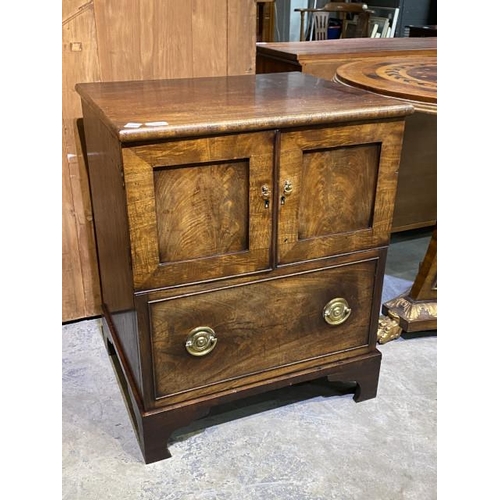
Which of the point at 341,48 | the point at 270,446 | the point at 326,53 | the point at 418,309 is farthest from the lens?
the point at 341,48

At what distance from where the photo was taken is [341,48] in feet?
7.30

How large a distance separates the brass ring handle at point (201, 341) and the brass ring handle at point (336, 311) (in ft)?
0.98

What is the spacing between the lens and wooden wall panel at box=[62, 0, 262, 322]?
4.84ft

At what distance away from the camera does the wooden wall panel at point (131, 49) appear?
4.84 ft

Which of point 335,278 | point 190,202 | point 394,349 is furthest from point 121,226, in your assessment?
point 394,349

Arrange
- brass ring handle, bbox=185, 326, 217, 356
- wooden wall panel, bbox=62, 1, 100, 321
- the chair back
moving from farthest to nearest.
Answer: the chair back, wooden wall panel, bbox=62, 1, 100, 321, brass ring handle, bbox=185, 326, 217, 356

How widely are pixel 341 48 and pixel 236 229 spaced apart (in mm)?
1381

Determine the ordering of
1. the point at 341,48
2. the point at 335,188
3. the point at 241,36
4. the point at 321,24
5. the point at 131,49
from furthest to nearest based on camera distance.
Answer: the point at 321,24
the point at 341,48
the point at 241,36
the point at 131,49
the point at 335,188

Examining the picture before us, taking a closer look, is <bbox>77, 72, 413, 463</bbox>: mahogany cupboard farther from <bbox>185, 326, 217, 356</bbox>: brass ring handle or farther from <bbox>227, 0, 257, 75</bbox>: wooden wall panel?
<bbox>227, 0, 257, 75</bbox>: wooden wall panel

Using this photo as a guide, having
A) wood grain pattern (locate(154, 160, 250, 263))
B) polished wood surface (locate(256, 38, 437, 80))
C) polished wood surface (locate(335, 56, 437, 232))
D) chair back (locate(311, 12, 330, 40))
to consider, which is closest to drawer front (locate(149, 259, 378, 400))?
wood grain pattern (locate(154, 160, 250, 263))

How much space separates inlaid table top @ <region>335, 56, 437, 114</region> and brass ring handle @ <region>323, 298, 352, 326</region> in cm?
54

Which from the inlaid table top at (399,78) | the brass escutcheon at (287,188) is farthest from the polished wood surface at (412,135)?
the brass escutcheon at (287,188)

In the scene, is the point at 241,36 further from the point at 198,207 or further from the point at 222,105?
the point at 198,207

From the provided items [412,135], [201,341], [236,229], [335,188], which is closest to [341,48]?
[412,135]
